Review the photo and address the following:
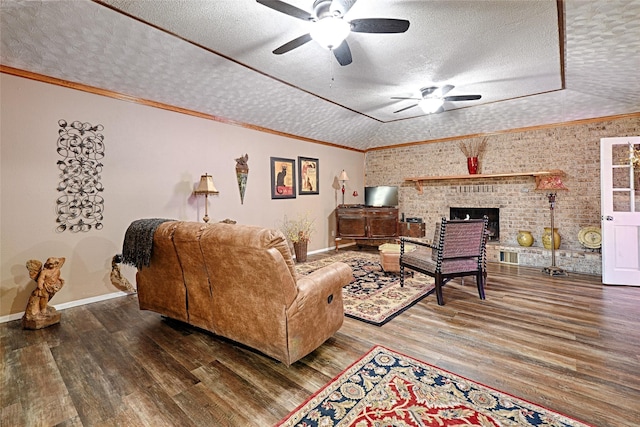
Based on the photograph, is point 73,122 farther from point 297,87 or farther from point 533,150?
point 533,150

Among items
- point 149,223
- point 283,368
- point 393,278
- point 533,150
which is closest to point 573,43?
point 533,150

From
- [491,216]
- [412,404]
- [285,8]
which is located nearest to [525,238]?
[491,216]

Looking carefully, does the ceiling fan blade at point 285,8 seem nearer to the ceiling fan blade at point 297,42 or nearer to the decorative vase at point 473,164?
the ceiling fan blade at point 297,42

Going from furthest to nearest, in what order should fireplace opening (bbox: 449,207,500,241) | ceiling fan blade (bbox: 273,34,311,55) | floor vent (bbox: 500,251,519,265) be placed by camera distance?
fireplace opening (bbox: 449,207,500,241)
floor vent (bbox: 500,251,519,265)
ceiling fan blade (bbox: 273,34,311,55)

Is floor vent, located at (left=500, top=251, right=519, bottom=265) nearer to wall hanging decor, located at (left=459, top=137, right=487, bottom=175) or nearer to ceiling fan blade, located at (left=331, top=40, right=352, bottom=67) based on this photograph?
wall hanging decor, located at (left=459, top=137, right=487, bottom=175)

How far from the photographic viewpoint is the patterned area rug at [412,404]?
1.59 meters

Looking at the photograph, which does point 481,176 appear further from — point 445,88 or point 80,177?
point 80,177

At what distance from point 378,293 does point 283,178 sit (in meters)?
3.15

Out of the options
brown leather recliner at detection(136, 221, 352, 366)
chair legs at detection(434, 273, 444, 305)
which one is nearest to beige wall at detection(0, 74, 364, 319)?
brown leather recliner at detection(136, 221, 352, 366)

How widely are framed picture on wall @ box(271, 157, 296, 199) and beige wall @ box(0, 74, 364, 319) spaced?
283 mm

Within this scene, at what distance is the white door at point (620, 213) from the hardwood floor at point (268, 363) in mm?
981

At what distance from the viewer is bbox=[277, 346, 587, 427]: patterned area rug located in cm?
159

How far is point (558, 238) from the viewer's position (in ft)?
16.7

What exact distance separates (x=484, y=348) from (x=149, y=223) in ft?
10.5
